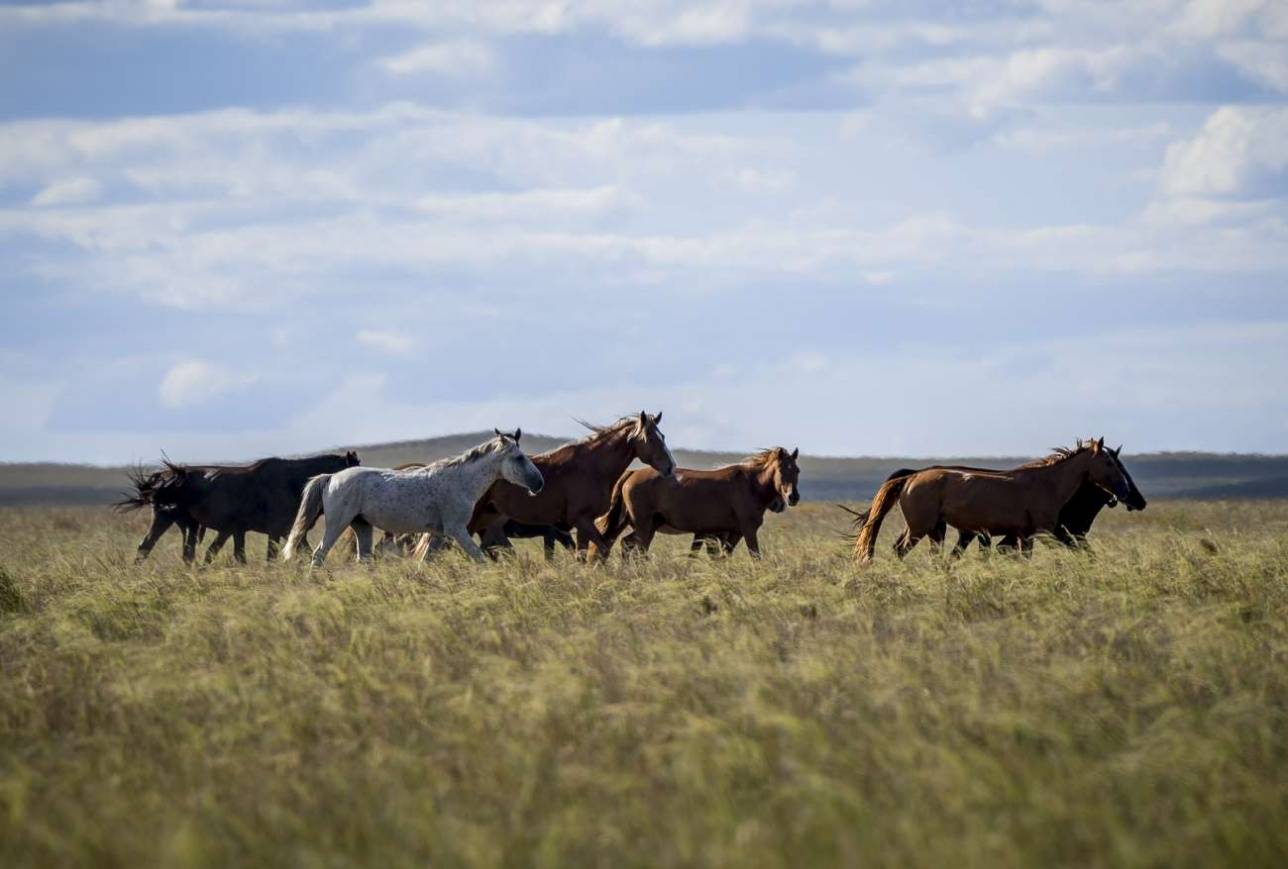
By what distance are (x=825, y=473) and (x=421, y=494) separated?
81.5 metres

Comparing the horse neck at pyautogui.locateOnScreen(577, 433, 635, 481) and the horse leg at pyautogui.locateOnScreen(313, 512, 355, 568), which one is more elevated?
the horse neck at pyautogui.locateOnScreen(577, 433, 635, 481)

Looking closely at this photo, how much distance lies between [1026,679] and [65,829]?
469 centimetres

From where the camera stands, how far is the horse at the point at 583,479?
52.2ft

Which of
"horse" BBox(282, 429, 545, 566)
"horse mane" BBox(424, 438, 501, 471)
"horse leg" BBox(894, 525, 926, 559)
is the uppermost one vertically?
"horse mane" BBox(424, 438, 501, 471)

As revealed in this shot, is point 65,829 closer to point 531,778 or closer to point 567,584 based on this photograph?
point 531,778

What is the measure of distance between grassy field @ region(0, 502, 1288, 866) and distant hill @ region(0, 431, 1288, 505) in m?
58.1

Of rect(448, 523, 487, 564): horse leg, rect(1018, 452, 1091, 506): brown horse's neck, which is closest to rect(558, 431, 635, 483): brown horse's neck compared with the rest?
rect(448, 523, 487, 564): horse leg

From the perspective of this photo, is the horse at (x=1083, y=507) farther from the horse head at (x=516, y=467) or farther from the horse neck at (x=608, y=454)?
the horse head at (x=516, y=467)

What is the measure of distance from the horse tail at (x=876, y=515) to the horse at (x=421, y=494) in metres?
3.34

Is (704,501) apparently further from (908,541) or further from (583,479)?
(908,541)

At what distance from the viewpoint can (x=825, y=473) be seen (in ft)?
313

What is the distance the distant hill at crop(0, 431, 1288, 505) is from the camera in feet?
257

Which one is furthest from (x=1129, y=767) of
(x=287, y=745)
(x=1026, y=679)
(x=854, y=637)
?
(x=287, y=745)

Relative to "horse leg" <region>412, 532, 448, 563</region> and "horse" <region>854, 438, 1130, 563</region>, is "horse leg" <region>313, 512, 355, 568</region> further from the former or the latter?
"horse" <region>854, 438, 1130, 563</region>
